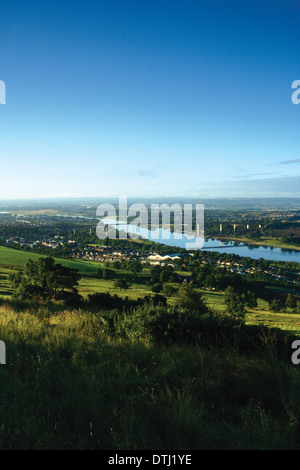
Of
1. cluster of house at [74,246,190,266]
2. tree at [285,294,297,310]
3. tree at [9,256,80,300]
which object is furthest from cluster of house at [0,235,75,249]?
tree at [285,294,297,310]

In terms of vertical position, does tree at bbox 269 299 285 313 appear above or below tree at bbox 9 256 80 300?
below

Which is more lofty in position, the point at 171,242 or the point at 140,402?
the point at 140,402

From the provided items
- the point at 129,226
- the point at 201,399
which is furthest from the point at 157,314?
the point at 129,226

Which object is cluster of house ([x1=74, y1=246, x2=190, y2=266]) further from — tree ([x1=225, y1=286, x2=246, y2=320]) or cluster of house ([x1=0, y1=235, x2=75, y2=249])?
tree ([x1=225, y1=286, x2=246, y2=320])

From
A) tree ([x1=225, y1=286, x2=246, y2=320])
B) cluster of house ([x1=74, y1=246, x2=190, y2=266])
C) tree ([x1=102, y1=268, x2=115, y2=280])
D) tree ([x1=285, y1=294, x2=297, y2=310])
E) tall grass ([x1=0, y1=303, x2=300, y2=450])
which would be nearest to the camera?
tall grass ([x1=0, y1=303, x2=300, y2=450])

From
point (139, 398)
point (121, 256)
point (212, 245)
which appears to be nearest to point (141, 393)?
point (139, 398)

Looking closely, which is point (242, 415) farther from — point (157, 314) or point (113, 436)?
point (157, 314)

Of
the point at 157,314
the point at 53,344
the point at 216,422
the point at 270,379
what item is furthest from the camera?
the point at 157,314

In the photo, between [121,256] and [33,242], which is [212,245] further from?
[33,242]
